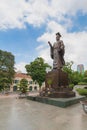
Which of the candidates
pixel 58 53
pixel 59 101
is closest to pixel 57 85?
pixel 59 101

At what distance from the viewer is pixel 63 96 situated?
1016cm

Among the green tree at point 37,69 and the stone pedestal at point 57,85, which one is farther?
the green tree at point 37,69

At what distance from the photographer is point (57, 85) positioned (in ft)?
35.2

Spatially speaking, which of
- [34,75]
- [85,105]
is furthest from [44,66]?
[85,105]

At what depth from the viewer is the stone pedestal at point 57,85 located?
10.3m

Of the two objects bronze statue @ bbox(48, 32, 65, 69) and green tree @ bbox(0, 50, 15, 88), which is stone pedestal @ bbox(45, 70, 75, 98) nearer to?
bronze statue @ bbox(48, 32, 65, 69)

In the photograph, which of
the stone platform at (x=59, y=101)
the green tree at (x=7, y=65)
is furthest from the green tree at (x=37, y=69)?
the stone platform at (x=59, y=101)

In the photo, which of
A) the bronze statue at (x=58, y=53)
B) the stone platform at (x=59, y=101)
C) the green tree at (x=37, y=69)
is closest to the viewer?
the stone platform at (x=59, y=101)

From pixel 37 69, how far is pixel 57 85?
2082cm

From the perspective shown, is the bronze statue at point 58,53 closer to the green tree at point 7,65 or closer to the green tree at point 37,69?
the green tree at point 37,69

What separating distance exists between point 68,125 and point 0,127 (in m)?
2.12

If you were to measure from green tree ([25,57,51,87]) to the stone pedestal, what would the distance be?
19833 mm

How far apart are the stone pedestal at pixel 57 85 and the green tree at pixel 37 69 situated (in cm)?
1983

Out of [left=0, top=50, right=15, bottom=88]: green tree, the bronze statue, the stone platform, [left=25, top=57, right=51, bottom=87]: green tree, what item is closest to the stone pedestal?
the bronze statue
